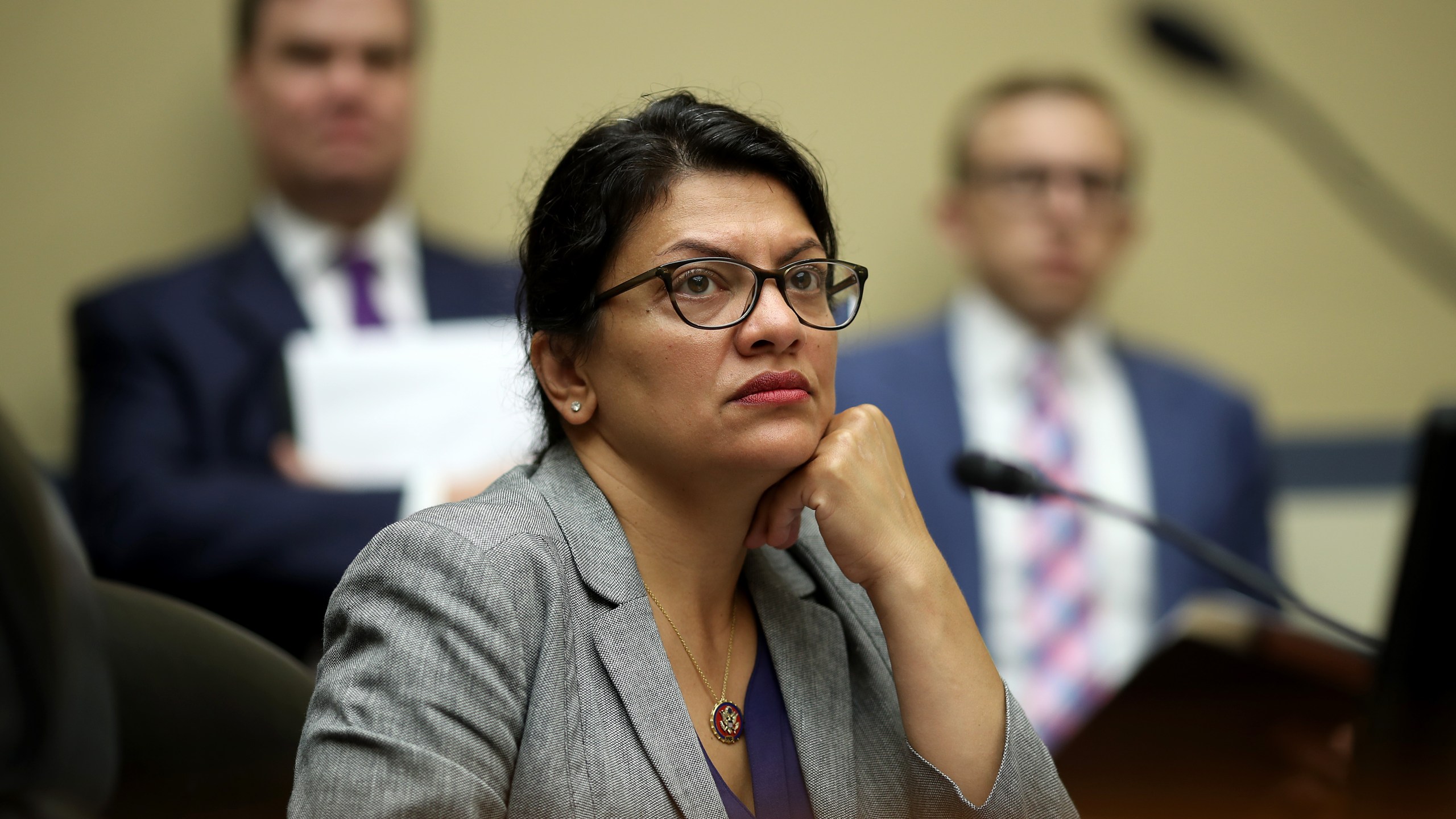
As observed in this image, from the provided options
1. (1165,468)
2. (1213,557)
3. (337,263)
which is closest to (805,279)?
(1213,557)

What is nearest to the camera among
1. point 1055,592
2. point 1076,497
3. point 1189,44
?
point 1076,497

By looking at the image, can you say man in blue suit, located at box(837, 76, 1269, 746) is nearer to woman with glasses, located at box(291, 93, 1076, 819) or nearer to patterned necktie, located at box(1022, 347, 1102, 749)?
patterned necktie, located at box(1022, 347, 1102, 749)

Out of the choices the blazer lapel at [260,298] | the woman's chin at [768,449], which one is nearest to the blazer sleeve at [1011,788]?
the woman's chin at [768,449]

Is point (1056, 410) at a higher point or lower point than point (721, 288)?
lower

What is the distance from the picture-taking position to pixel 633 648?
0.96 meters

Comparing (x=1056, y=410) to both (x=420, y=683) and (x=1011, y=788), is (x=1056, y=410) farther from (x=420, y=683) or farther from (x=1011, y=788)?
(x=420, y=683)

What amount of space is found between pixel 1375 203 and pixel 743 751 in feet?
8.72

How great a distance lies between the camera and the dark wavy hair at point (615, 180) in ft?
3.38

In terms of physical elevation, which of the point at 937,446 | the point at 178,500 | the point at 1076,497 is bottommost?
the point at 178,500

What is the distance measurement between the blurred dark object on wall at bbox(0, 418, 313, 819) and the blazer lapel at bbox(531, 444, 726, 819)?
23cm

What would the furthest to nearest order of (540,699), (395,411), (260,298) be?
(260,298), (395,411), (540,699)

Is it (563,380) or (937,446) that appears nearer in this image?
(563,380)

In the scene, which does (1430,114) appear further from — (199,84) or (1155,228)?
(199,84)

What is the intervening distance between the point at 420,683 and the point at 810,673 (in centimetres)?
35
